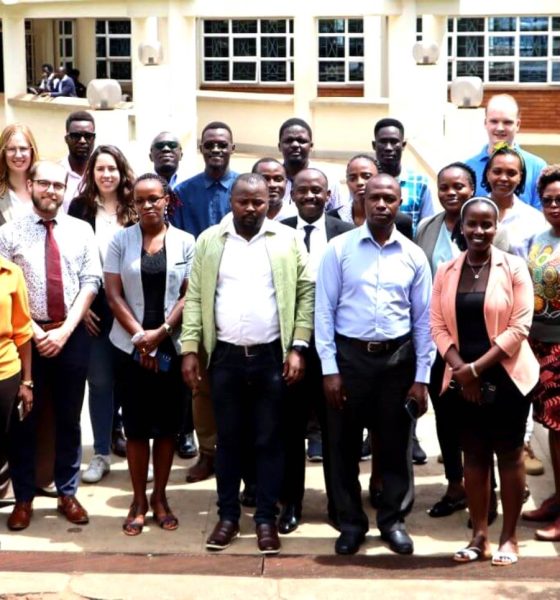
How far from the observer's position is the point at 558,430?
6559 mm

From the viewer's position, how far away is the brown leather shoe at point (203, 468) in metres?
7.45

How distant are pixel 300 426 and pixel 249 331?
0.67 m

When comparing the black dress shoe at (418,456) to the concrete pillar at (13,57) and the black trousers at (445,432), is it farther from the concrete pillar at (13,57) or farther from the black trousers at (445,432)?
the concrete pillar at (13,57)

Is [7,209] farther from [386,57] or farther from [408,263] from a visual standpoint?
[386,57]

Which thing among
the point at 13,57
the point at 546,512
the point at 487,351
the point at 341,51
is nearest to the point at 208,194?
the point at 487,351

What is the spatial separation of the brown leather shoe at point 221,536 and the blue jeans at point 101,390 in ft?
4.23

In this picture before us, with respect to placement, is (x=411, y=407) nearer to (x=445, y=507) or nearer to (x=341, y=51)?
(x=445, y=507)

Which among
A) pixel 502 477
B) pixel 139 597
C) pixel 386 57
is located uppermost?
pixel 386 57

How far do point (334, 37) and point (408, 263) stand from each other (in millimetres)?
17579

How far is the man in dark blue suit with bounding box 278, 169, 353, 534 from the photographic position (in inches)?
260

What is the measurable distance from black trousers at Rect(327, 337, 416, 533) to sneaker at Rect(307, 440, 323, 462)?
1252 millimetres

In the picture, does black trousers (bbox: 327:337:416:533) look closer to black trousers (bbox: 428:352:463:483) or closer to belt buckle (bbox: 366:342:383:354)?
belt buckle (bbox: 366:342:383:354)

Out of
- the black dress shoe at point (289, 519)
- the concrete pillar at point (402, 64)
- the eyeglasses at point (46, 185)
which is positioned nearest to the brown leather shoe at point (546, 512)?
the black dress shoe at point (289, 519)

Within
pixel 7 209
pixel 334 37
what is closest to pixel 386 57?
pixel 334 37
